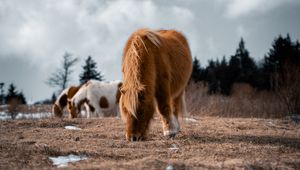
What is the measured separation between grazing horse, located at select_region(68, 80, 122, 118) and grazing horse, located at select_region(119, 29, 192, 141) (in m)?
10.1

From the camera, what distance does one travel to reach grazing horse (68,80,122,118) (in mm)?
18188

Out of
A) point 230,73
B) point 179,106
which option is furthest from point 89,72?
point 179,106

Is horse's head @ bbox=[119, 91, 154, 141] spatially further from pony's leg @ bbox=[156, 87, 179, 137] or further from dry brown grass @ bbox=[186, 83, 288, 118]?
dry brown grass @ bbox=[186, 83, 288, 118]

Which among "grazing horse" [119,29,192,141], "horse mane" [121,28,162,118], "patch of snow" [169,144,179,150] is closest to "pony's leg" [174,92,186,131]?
"grazing horse" [119,29,192,141]

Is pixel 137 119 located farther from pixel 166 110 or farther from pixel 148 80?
pixel 166 110

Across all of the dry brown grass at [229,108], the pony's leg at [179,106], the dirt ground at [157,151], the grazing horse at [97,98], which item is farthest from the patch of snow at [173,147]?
the grazing horse at [97,98]

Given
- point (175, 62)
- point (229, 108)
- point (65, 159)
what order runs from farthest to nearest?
1. point (229, 108)
2. point (175, 62)
3. point (65, 159)

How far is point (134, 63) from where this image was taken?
689cm

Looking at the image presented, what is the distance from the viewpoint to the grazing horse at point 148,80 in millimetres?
6617

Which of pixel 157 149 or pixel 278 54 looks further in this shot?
pixel 278 54

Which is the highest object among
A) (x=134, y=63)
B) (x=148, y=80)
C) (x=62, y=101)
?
(x=62, y=101)

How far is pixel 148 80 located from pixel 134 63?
42 centimetres

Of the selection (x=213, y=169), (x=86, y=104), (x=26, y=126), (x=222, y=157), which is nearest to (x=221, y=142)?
(x=222, y=157)

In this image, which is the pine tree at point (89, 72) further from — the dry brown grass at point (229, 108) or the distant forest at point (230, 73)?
the dry brown grass at point (229, 108)
